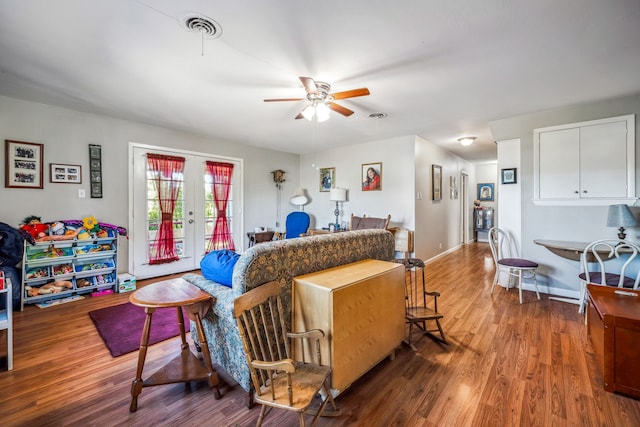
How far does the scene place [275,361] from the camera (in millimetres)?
1602

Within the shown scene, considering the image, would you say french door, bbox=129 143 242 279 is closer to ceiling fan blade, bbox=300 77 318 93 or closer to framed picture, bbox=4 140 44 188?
framed picture, bbox=4 140 44 188

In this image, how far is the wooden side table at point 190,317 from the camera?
1.57 m

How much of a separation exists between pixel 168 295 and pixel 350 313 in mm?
1137

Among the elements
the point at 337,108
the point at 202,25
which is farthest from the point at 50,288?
the point at 337,108

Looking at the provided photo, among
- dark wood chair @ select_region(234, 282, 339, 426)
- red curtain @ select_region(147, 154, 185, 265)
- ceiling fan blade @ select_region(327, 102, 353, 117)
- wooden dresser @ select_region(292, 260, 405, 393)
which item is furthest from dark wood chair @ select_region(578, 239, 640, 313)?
red curtain @ select_region(147, 154, 185, 265)

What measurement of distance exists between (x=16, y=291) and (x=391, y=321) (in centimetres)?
414

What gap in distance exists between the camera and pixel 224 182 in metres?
5.20

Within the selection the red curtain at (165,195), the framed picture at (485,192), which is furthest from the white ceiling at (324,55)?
the framed picture at (485,192)

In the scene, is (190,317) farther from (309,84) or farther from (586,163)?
(586,163)

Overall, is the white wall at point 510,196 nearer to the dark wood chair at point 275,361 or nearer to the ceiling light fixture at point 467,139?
the ceiling light fixture at point 467,139

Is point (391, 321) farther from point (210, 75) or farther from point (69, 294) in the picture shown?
point (69, 294)

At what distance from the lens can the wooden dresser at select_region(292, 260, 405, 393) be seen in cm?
161

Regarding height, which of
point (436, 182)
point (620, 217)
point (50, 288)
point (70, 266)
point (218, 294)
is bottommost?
point (50, 288)

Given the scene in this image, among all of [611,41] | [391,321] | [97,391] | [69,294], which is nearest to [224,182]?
[69,294]
